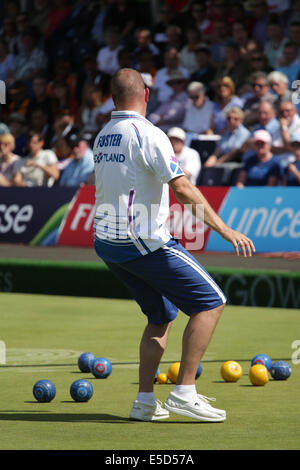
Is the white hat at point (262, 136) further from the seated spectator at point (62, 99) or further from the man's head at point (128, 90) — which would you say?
the man's head at point (128, 90)

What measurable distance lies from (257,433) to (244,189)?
785cm

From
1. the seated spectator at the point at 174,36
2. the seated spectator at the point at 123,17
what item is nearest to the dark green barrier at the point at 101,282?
the seated spectator at the point at 174,36

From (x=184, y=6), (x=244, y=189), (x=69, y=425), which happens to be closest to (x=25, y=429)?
(x=69, y=425)

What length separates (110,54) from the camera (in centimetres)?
1802

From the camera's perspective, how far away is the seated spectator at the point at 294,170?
41.6ft

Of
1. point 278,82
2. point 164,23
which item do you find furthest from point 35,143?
point 278,82

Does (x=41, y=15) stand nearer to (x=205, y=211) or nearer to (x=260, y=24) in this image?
(x=260, y=24)

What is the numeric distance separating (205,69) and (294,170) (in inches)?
154

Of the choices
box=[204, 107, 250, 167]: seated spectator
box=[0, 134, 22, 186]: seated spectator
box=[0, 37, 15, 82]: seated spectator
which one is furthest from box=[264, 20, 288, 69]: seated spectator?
box=[0, 37, 15, 82]: seated spectator

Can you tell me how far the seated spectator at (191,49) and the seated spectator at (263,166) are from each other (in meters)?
3.77

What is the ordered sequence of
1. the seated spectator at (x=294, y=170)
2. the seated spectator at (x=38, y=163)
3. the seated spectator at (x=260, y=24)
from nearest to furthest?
1. the seated spectator at (x=294, y=170)
2. the seated spectator at (x=38, y=163)
3. the seated spectator at (x=260, y=24)

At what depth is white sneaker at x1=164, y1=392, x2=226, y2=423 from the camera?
5.12 meters

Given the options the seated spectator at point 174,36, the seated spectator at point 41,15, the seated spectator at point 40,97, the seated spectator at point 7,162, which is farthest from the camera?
the seated spectator at point 41,15

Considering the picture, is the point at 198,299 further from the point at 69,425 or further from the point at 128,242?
the point at 69,425
